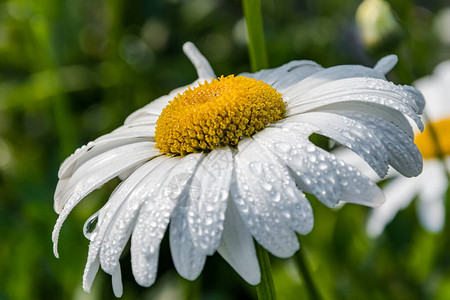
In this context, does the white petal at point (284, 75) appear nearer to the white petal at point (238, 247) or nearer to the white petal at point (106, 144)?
the white petal at point (106, 144)

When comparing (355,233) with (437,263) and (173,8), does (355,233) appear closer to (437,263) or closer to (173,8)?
(437,263)

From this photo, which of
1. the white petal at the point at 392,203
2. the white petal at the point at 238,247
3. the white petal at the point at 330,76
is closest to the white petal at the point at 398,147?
the white petal at the point at 330,76

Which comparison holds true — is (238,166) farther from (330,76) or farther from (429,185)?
(429,185)

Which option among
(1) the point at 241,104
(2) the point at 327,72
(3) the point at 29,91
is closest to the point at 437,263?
(2) the point at 327,72

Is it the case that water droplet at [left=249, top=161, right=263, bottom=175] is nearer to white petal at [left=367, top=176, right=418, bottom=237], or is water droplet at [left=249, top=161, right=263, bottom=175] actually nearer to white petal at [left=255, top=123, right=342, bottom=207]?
white petal at [left=255, top=123, right=342, bottom=207]

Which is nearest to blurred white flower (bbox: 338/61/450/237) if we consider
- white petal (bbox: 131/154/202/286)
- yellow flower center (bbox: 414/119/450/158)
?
yellow flower center (bbox: 414/119/450/158)

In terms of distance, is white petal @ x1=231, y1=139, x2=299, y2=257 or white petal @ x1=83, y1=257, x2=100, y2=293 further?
white petal @ x1=83, y1=257, x2=100, y2=293
